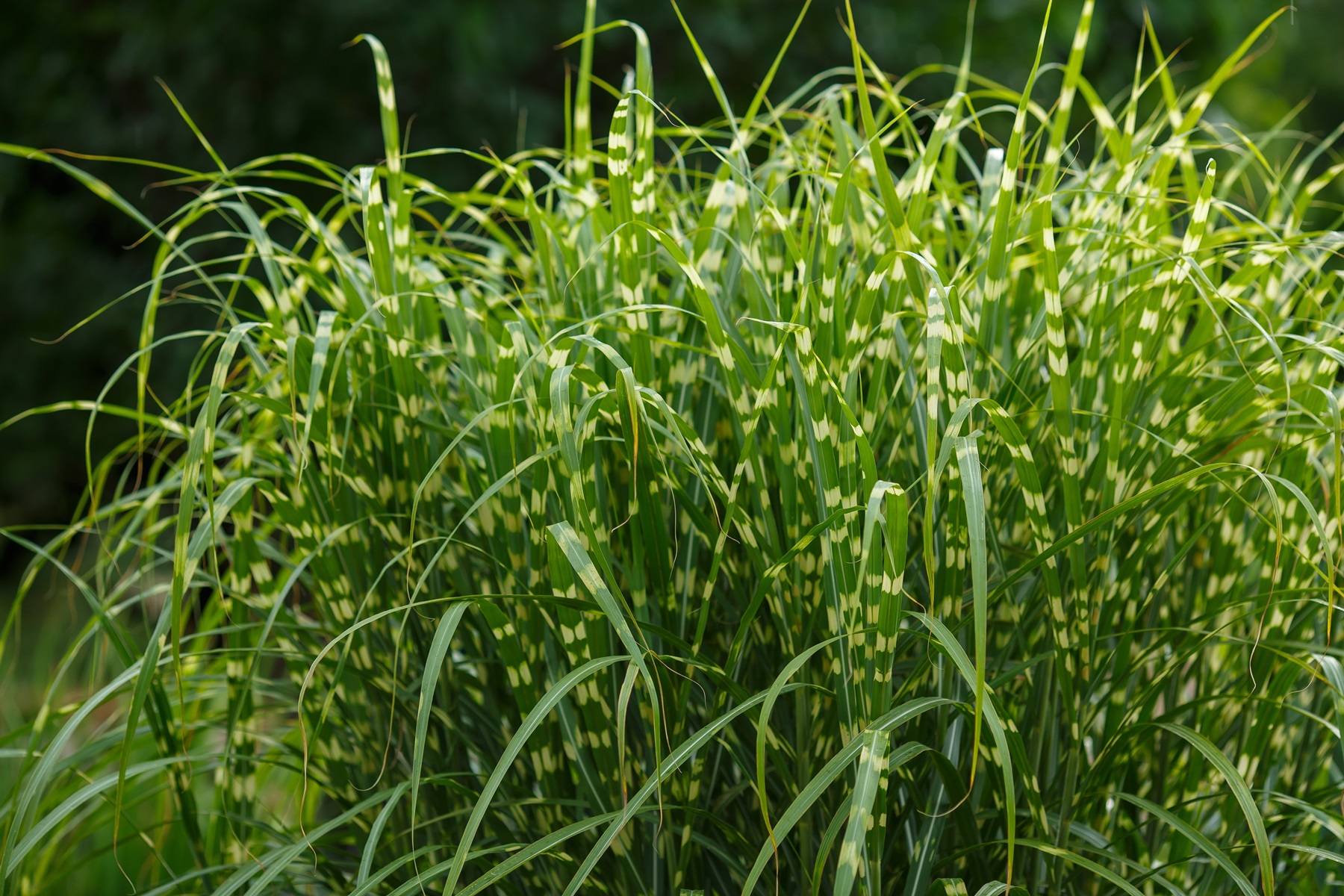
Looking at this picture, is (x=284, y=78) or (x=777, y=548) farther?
(x=284, y=78)

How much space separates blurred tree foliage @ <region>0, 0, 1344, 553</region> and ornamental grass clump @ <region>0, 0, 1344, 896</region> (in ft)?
6.30

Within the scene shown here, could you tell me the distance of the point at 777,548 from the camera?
0.89m

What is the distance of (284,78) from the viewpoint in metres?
2.97

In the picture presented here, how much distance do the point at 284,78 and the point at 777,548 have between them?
262 centimetres

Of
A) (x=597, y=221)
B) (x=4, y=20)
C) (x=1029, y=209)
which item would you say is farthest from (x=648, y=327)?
(x=4, y=20)

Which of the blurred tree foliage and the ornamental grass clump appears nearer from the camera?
the ornamental grass clump

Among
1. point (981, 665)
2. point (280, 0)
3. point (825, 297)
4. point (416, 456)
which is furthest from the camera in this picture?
point (280, 0)

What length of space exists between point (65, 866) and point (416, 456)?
68cm

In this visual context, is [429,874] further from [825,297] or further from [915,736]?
[825,297]

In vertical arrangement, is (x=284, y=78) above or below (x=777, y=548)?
above

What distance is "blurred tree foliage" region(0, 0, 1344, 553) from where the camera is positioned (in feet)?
9.51

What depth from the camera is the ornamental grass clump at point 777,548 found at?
2.66ft

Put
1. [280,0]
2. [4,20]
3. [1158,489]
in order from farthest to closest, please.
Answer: [4,20] → [280,0] → [1158,489]

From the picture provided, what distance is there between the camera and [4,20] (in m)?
3.38
